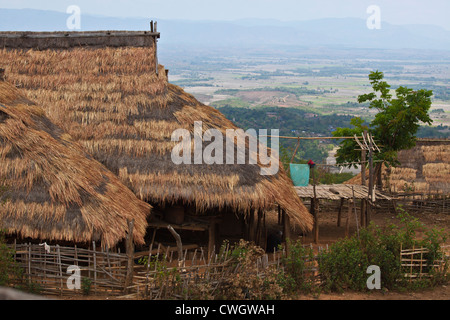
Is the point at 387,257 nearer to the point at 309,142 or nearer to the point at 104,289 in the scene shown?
the point at 104,289

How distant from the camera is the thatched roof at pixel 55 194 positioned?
33.0 feet

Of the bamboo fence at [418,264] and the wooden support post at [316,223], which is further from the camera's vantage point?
the wooden support post at [316,223]

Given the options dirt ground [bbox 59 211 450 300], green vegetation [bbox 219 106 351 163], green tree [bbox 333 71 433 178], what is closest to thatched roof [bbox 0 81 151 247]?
dirt ground [bbox 59 211 450 300]

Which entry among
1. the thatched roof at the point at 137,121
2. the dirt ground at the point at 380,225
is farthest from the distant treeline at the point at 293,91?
the thatched roof at the point at 137,121

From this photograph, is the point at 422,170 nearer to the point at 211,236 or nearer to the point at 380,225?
the point at 380,225

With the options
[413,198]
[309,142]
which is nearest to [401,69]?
[309,142]

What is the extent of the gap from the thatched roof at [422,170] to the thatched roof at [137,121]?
622 cm

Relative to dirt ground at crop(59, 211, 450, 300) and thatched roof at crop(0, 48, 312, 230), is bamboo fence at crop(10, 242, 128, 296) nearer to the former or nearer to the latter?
dirt ground at crop(59, 211, 450, 300)

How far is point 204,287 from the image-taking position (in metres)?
9.20

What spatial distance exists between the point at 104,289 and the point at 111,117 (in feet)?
14.3

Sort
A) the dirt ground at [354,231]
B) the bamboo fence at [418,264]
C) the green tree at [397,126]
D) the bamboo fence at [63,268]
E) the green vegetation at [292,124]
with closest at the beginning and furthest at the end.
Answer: the bamboo fence at [63,268], the dirt ground at [354,231], the bamboo fence at [418,264], the green tree at [397,126], the green vegetation at [292,124]

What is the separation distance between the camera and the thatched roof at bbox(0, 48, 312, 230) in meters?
11.6

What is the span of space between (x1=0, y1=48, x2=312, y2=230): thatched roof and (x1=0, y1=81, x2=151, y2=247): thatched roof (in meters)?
0.64

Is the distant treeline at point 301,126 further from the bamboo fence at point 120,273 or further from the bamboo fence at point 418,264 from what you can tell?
the bamboo fence at point 120,273
